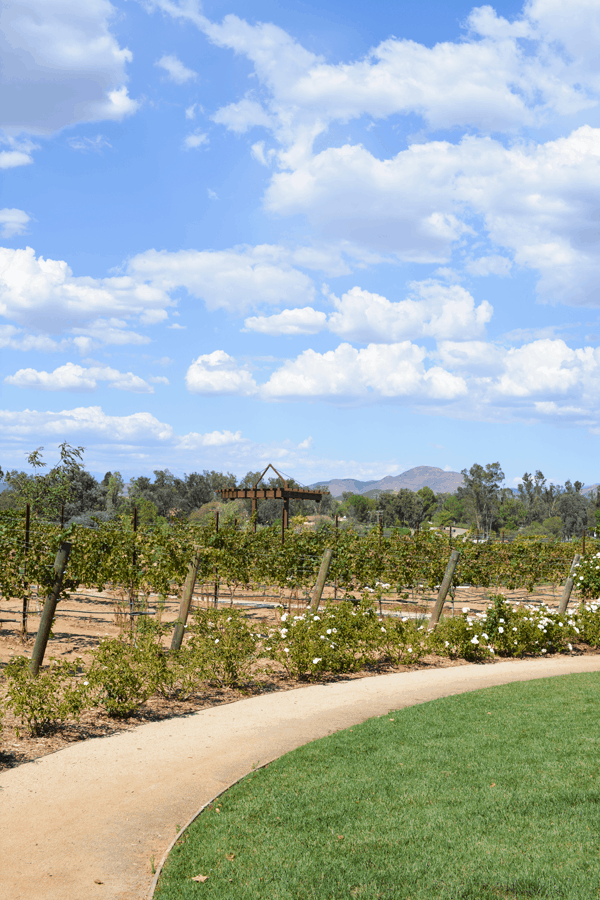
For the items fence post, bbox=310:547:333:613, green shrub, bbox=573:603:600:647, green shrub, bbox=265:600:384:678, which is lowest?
green shrub, bbox=573:603:600:647

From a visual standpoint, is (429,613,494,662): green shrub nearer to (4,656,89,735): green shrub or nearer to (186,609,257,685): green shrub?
(186,609,257,685): green shrub

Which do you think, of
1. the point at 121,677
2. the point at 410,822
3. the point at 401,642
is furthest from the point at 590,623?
the point at 410,822

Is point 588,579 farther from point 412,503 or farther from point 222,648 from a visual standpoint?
point 412,503

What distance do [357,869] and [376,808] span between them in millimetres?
815

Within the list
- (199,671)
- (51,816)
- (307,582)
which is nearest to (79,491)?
(307,582)

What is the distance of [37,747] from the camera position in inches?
232

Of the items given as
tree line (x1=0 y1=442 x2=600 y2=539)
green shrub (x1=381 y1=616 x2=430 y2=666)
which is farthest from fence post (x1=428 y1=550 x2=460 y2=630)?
tree line (x1=0 y1=442 x2=600 y2=539)

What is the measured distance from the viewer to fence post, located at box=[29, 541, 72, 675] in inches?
285

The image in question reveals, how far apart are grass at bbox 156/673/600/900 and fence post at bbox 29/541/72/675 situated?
3058mm

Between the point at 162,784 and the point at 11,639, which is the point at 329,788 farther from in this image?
the point at 11,639

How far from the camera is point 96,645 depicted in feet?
32.9

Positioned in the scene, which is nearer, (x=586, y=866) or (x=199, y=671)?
(x=586, y=866)

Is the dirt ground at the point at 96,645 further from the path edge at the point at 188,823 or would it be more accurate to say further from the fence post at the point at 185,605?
the path edge at the point at 188,823

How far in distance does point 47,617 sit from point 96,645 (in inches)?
117
